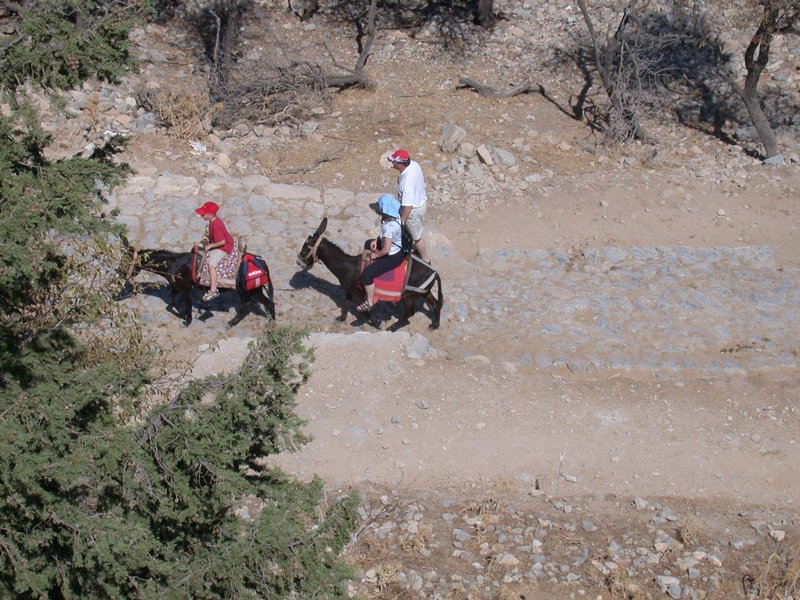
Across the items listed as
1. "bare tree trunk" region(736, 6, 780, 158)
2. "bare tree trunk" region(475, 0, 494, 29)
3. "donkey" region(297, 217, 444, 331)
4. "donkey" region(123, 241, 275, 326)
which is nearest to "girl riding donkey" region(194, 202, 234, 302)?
"donkey" region(123, 241, 275, 326)

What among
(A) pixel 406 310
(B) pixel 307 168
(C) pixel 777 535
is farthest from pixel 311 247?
(C) pixel 777 535

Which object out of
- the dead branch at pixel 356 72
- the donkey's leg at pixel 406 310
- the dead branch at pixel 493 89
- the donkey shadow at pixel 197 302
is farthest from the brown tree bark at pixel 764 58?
the donkey shadow at pixel 197 302

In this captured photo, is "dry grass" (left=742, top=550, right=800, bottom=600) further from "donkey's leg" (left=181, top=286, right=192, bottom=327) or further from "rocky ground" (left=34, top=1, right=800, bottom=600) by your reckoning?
"donkey's leg" (left=181, top=286, right=192, bottom=327)

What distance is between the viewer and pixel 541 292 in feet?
39.4

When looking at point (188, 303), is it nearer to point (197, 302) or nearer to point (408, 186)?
point (197, 302)

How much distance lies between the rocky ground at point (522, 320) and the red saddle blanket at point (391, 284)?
1.73 feet

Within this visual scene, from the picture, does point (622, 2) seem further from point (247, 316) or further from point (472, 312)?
point (247, 316)

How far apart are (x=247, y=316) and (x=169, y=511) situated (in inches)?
221

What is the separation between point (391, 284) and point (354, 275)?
1.82ft

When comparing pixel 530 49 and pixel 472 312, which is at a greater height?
pixel 530 49

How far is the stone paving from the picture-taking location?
435 inches

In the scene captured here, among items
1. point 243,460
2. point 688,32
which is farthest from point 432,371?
point 688,32

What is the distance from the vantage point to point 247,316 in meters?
11.5

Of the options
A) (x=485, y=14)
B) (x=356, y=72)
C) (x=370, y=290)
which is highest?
(x=485, y=14)
